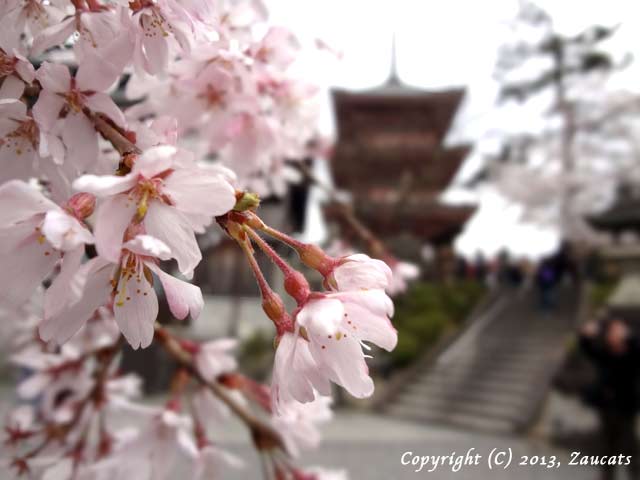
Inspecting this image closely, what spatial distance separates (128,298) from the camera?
421 mm

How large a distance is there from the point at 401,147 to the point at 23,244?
10.4m

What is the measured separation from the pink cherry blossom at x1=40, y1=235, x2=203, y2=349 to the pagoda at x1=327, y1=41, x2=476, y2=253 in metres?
9.55

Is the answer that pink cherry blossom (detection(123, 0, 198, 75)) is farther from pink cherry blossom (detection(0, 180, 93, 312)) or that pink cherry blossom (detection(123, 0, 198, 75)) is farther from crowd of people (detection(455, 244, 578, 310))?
crowd of people (detection(455, 244, 578, 310))

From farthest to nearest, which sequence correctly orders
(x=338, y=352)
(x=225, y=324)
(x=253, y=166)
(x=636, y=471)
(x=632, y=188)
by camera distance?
1. (x=632, y=188)
2. (x=225, y=324)
3. (x=636, y=471)
4. (x=253, y=166)
5. (x=338, y=352)

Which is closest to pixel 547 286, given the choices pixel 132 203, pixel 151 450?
pixel 151 450

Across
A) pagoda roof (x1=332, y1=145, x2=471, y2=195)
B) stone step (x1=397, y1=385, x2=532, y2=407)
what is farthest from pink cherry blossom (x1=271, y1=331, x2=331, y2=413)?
pagoda roof (x1=332, y1=145, x2=471, y2=195)

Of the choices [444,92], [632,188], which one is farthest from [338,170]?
[632,188]

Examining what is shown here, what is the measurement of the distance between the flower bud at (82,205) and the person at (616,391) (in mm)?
3590

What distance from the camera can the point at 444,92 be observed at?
10.5 m

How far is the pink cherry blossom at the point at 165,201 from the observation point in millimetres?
362

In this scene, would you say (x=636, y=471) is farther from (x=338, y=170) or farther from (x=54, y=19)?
(x=338, y=170)

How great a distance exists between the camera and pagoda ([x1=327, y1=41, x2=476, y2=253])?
1045cm

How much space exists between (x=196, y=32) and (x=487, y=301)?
11.2m

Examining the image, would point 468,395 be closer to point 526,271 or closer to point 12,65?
point 526,271
